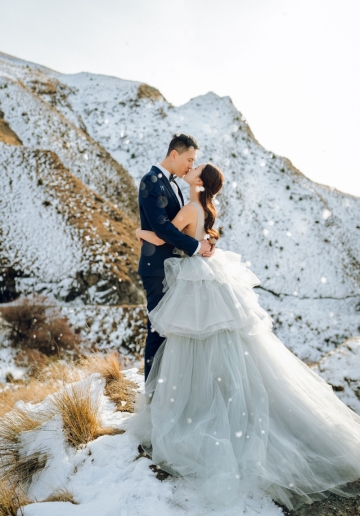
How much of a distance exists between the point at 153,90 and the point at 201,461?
3276 cm

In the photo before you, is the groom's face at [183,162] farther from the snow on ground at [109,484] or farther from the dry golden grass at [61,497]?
the dry golden grass at [61,497]

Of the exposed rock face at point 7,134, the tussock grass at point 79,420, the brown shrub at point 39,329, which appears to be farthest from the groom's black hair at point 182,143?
the exposed rock face at point 7,134

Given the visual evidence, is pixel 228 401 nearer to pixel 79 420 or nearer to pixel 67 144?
pixel 79 420

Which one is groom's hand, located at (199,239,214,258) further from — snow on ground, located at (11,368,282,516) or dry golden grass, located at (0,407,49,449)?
dry golden grass, located at (0,407,49,449)

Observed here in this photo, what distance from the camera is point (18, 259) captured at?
12.1 meters

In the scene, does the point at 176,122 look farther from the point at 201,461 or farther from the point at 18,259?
the point at 201,461

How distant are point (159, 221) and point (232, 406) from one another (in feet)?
6.04

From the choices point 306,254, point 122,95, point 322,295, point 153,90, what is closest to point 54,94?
point 122,95

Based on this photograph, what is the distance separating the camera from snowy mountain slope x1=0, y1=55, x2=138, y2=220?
18719mm

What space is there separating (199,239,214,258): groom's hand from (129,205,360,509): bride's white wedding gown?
0.10 meters

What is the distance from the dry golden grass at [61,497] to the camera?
8.38 ft

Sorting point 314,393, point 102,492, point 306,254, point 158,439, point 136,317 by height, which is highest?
point 306,254

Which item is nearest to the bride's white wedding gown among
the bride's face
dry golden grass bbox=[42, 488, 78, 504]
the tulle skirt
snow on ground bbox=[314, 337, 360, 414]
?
the tulle skirt

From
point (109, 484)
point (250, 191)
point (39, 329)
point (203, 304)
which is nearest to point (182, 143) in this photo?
point (203, 304)
